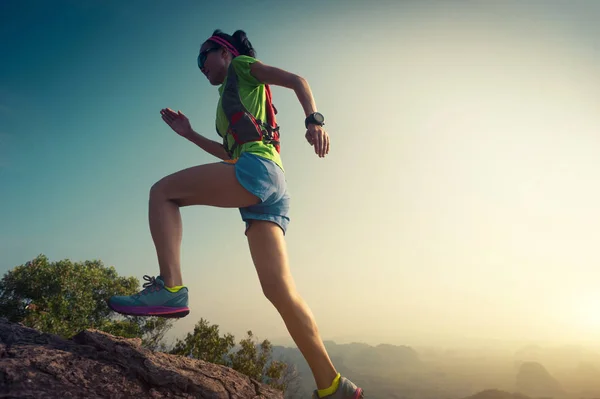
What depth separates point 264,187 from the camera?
2109 mm

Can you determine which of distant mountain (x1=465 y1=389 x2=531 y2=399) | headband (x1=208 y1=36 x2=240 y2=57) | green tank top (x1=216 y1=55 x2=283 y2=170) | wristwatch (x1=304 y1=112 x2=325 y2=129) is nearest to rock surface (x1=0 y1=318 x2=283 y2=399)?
green tank top (x1=216 y1=55 x2=283 y2=170)

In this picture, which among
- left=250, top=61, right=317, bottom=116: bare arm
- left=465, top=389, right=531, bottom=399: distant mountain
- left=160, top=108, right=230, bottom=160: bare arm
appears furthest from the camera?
left=465, top=389, right=531, bottom=399: distant mountain

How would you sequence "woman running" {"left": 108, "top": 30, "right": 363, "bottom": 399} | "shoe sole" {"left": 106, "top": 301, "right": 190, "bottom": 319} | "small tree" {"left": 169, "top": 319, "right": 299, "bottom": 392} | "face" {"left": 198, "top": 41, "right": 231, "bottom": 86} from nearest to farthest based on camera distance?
1. "shoe sole" {"left": 106, "top": 301, "right": 190, "bottom": 319}
2. "woman running" {"left": 108, "top": 30, "right": 363, "bottom": 399}
3. "face" {"left": 198, "top": 41, "right": 231, "bottom": 86}
4. "small tree" {"left": 169, "top": 319, "right": 299, "bottom": 392}

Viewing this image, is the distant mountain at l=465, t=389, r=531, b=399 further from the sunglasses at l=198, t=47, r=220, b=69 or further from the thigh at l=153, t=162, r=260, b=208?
the sunglasses at l=198, t=47, r=220, b=69

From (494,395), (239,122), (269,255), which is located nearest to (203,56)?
(239,122)

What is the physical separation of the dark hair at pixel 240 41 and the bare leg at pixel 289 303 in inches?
54.1

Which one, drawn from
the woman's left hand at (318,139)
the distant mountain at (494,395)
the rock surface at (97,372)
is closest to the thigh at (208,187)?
the woman's left hand at (318,139)

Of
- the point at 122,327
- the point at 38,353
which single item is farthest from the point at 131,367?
the point at 122,327

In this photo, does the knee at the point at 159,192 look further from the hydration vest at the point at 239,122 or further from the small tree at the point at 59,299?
the small tree at the point at 59,299

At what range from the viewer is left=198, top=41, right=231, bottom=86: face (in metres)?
2.57

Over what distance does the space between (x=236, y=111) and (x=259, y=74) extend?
30 cm

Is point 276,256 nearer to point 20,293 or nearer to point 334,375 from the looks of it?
point 334,375

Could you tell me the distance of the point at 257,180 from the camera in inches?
82.2

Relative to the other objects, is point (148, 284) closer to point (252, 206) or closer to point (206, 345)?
point (252, 206)
